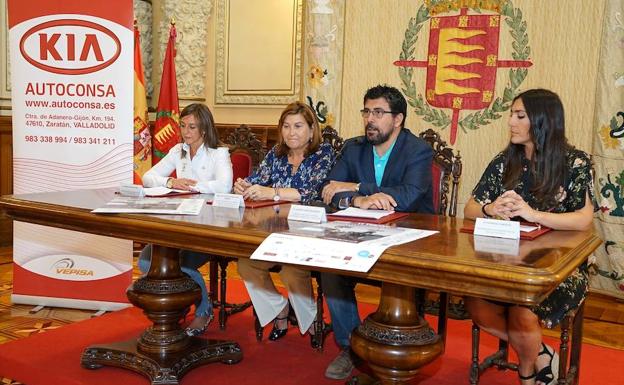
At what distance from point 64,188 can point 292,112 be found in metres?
1.45

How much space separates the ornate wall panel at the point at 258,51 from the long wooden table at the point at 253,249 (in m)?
2.86

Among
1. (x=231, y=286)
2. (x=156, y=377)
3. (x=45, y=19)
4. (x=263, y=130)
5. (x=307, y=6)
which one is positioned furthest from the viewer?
(x=263, y=130)

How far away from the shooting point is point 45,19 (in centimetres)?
333

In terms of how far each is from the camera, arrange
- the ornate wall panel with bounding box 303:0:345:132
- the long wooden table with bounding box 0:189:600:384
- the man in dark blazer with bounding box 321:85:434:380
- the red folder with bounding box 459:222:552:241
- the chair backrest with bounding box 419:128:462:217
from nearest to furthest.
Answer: the long wooden table with bounding box 0:189:600:384
the red folder with bounding box 459:222:552:241
the man in dark blazer with bounding box 321:85:434:380
the chair backrest with bounding box 419:128:462:217
the ornate wall panel with bounding box 303:0:345:132

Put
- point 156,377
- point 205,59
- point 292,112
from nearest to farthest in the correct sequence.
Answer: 1. point 156,377
2. point 292,112
3. point 205,59

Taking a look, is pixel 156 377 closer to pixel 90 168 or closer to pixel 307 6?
pixel 90 168

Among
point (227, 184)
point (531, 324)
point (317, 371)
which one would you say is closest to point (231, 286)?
point (227, 184)

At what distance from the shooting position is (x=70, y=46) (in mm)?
3328

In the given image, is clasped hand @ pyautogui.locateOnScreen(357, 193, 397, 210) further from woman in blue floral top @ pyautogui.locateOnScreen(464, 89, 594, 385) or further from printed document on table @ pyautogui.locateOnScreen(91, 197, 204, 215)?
printed document on table @ pyautogui.locateOnScreen(91, 197, 204, 215)

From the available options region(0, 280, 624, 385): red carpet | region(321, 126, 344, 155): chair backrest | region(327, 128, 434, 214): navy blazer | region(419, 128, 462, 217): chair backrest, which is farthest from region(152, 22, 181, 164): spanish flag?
region(419, 128, 462, 217): chair backrest

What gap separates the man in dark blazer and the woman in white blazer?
Result: 0.65 metres

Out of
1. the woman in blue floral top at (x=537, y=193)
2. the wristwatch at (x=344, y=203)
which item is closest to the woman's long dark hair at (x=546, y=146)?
the woman in blue floral top at (x=537, y=193)

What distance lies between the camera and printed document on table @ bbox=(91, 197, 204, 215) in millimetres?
1935

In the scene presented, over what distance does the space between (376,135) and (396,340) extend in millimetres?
1071
